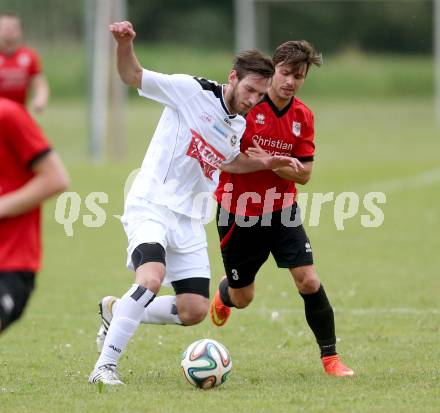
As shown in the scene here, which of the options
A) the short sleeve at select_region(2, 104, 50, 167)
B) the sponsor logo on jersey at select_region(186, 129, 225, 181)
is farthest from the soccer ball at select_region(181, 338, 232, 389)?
the short sleeve at select_region(2, 104, 50, 167)

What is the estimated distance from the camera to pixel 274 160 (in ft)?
22.9

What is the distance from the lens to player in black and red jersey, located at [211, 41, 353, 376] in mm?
7203

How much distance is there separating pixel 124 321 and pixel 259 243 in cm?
155

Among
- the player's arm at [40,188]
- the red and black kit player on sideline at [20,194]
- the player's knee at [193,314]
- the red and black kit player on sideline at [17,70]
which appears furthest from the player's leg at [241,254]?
Result: the red and black kit player on sideline at [17,70]

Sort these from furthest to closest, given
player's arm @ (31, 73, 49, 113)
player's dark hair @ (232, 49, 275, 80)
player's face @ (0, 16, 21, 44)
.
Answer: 1. player's face @ (0, 16, 21, 44)
2. player's arm @ (31, 73, 49, 113)
3. player's dark hair @ (232, 49, 275, 80)

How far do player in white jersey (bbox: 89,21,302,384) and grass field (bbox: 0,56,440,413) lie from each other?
29.1 inches

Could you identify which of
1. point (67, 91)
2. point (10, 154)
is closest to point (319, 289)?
point (10, 154)

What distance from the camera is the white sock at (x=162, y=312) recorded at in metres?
7.17

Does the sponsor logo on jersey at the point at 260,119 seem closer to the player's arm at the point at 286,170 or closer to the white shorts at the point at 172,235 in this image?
the player's arm at the point at 286,170

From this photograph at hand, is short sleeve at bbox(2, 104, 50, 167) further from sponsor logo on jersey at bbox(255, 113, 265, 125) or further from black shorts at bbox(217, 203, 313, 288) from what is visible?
black shorts at bbox(217, 203, 313, 288)

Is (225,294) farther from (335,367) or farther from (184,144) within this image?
(184,144)

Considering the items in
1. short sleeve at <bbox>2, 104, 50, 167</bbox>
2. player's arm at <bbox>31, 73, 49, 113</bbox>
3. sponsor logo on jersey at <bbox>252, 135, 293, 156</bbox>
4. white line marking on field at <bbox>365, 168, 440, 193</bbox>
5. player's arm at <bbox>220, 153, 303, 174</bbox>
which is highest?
player's arm at <bbox>31, 73, 49, 113</bbox>

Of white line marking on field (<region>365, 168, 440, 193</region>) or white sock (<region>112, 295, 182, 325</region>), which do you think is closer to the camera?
white sock (<region>112, 295, 182, 325</region>)

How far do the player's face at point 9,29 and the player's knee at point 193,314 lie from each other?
10.4m
